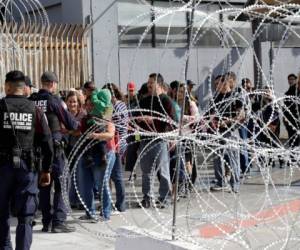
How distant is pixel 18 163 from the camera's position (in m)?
5.62

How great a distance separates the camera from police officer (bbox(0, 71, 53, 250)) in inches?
223

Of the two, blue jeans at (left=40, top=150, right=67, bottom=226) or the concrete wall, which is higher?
the concrete wall

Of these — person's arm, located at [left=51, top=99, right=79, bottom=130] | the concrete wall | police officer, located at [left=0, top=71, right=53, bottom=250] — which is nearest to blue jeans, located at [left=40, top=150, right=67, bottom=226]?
person's arm, located at [left=51, top=99, right=79, bottom=130]

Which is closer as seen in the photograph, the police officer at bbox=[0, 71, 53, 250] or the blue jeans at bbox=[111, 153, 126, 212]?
the police officer at bbox=[0, 71, 53, 250]

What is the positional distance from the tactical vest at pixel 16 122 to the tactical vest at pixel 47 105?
47.1 inches

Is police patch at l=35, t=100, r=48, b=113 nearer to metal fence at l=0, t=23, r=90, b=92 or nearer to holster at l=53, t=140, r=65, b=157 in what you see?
holster at l=53, t=140, r=65, b=157

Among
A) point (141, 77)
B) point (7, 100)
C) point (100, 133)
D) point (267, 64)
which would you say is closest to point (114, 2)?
point (141, 77)

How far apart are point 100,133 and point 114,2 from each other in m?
7.79

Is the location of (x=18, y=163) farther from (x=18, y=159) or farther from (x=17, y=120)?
(x=17, y=120)

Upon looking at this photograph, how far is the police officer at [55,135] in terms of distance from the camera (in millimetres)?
7000

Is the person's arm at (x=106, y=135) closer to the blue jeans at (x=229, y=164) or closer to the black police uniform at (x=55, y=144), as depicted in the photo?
the black police uniform at (x=55, y=144)

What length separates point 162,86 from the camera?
8.29m

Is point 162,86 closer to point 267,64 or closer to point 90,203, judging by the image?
point 90,203

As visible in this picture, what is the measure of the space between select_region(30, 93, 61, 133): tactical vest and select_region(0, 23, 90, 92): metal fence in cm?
498
